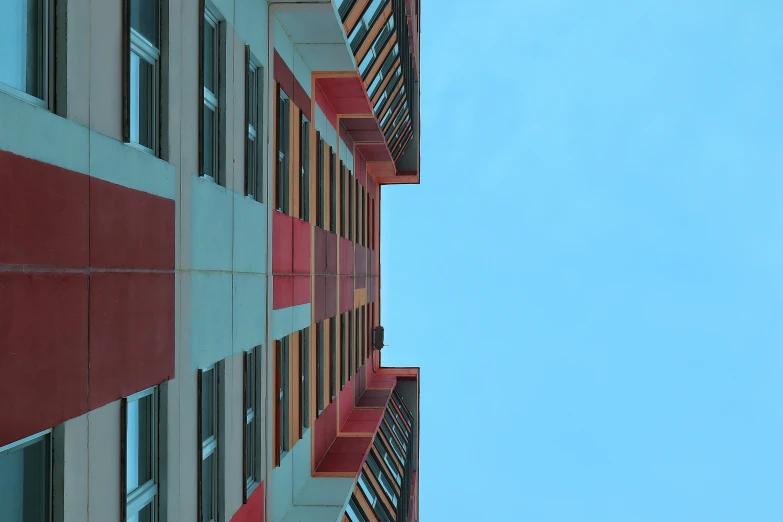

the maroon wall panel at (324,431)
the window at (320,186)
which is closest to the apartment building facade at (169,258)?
the window at (320,186)

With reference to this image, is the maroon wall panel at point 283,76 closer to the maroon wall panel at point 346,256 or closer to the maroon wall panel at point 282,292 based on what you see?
the maroon wall panel at point 282,292

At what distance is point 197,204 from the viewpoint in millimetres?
11547

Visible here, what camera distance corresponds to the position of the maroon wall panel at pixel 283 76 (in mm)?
17500

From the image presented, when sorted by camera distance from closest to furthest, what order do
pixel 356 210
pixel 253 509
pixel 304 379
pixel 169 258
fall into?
pixel 169 258 → pixel 253 509 → pixel 304 379 → pixel 356 210

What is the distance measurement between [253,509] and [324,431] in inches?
385

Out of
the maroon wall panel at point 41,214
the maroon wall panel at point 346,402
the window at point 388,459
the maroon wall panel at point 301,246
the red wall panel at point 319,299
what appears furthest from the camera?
the window at point 388,459

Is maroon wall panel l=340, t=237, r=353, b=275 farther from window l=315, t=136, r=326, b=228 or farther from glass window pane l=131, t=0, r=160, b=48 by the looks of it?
glass window pane l=131, t=0, r=160, b=48

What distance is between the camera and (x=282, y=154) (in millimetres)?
18375

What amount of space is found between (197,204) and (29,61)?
490cm

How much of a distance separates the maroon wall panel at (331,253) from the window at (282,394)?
6.72m

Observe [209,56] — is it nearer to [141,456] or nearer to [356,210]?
[141,456]

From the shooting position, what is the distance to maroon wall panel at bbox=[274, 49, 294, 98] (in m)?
17.5

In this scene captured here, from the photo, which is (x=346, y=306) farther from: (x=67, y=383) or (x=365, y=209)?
(x=67, y=383)

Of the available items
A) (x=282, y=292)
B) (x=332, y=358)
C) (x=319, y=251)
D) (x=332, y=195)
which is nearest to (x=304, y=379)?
(x=282, y=292)
